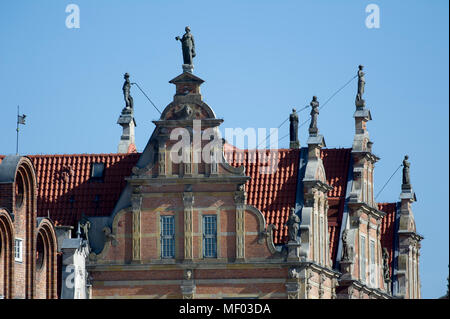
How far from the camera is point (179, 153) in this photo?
69375 mm

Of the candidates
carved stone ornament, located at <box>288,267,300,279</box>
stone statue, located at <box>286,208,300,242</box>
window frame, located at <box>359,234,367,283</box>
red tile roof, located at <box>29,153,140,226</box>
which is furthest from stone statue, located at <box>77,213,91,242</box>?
window frame, located at <box>359,234,367,283</box>

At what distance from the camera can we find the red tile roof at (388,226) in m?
85.3

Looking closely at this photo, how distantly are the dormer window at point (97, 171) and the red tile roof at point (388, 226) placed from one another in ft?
59.1

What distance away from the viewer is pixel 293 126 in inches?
3201

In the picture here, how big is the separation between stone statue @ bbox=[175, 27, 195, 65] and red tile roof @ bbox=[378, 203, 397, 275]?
18.7m

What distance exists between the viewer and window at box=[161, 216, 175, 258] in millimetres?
69000

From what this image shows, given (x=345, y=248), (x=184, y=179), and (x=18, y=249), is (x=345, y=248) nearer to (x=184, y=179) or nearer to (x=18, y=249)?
(x=184, y=179)

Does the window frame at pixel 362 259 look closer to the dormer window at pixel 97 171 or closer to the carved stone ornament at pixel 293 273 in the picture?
the carved stone ornament at pixel 293 273

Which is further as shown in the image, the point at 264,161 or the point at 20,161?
the point at 264,161

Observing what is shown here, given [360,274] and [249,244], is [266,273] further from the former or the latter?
[360,274]

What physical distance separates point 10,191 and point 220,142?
41.1ft

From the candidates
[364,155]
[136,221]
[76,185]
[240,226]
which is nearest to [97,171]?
[76,185]

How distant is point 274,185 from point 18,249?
1530 cm
